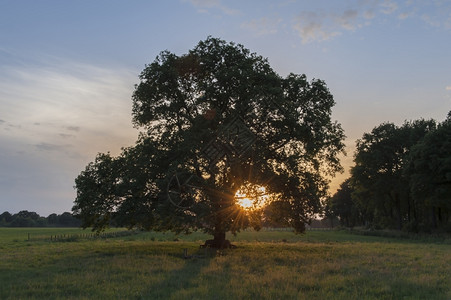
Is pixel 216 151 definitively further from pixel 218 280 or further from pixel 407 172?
pixel 407 172

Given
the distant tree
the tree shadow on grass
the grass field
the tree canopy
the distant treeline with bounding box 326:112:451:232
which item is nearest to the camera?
the tree shadow on grass

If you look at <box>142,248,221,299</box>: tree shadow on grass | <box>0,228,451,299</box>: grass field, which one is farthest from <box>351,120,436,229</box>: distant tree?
<box>142,248,221,299</box>: tree shadow on grass

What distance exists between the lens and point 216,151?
93.7 ft

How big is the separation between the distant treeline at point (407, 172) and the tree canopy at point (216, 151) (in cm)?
3280

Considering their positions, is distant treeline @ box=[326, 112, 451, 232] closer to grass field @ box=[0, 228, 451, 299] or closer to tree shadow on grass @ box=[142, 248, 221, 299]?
grass field @ box=[0, 228, 451, 299]

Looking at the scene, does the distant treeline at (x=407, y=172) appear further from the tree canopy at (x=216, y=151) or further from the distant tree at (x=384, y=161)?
the tree canopy at (x=216, y=151)

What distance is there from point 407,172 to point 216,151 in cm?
4884

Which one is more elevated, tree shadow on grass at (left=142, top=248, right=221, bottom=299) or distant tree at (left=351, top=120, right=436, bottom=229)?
distant tree at (left=351, top=120, right=436, bottom=229)

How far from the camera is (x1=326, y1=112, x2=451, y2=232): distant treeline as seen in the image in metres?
56.2

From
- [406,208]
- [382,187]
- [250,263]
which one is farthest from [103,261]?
[406,208]

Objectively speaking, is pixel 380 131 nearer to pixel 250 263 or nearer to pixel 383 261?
pixel 383 261

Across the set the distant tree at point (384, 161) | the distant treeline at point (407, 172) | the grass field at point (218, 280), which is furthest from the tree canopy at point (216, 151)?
the distant tree at point (384, 161)

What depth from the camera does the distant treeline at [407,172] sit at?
56188mm

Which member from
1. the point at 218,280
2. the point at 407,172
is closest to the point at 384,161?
the point at 407,172
